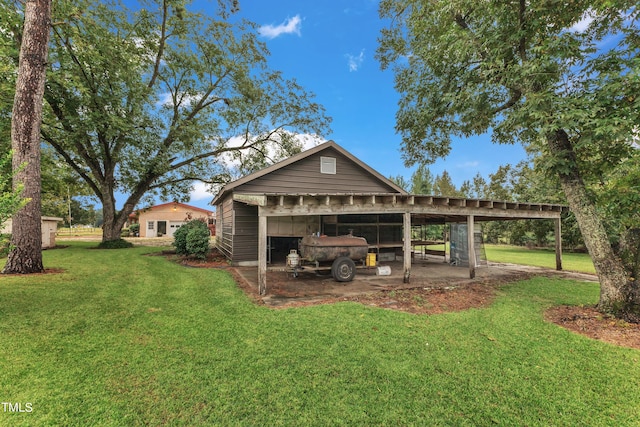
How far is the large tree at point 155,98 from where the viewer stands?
42.4ft

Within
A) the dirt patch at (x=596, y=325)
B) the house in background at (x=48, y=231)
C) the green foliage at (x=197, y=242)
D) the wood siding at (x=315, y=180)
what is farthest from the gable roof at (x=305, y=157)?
the house in background at (x=48, y=231)

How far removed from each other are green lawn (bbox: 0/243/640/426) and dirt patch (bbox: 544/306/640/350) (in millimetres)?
325

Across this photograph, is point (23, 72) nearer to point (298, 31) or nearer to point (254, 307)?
point (254, 307)

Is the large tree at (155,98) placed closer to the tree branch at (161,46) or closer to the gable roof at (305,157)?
the tree branch at (161,46)

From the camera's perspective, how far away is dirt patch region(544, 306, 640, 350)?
4355 millimetres

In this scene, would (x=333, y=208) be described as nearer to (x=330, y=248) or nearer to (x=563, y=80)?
(x=330, y=248)

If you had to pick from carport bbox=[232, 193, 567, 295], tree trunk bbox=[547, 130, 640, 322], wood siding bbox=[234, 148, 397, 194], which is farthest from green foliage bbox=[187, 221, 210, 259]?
tree trunk bbox=[547, 130, 640, 322]

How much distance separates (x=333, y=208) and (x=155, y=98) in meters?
16.3

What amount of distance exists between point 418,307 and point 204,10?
65.5 ft

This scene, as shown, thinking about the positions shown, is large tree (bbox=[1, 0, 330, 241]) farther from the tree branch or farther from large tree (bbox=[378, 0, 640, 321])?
large tree (bbox=[378, 0, 640, 321])

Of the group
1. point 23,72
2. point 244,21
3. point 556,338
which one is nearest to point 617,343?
point 556,338

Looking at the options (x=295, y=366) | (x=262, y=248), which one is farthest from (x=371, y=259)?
(x=295, y=366)

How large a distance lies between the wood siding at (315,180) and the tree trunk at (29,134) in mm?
5869

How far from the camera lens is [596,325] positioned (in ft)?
16.0
